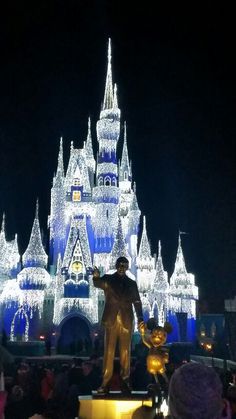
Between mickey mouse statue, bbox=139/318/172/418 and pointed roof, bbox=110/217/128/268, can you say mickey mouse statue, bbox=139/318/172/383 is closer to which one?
mickey mouse statue, bbox=139/318/172/418

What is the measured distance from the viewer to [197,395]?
2.57m

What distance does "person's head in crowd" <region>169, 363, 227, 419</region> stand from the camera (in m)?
2.57

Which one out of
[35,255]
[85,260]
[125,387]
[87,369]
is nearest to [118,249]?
[85,260]

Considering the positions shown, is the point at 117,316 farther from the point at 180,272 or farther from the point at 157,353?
the point at 180,272

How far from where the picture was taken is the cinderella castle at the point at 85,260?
141 feet

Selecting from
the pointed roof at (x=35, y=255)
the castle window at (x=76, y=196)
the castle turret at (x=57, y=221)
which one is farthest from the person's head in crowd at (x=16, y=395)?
the castle window at (x=76, y=196)

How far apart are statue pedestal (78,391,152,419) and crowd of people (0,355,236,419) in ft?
0.69

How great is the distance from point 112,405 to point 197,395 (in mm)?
4880

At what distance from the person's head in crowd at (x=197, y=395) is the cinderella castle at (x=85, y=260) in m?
39.2

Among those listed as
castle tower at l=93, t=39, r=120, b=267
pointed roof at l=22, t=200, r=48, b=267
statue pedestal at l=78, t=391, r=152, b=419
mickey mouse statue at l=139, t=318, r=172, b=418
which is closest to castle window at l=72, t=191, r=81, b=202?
castle tower at l=93, t=39, r=120, b=267

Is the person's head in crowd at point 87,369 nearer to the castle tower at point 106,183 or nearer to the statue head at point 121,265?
the statue head at point 121,265

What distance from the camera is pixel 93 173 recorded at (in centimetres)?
5109

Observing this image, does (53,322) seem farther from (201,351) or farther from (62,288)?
(201,351)

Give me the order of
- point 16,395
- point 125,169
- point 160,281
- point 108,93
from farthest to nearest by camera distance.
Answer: point 125,169 → point 108,93 → point 160,281 → point 16,395
